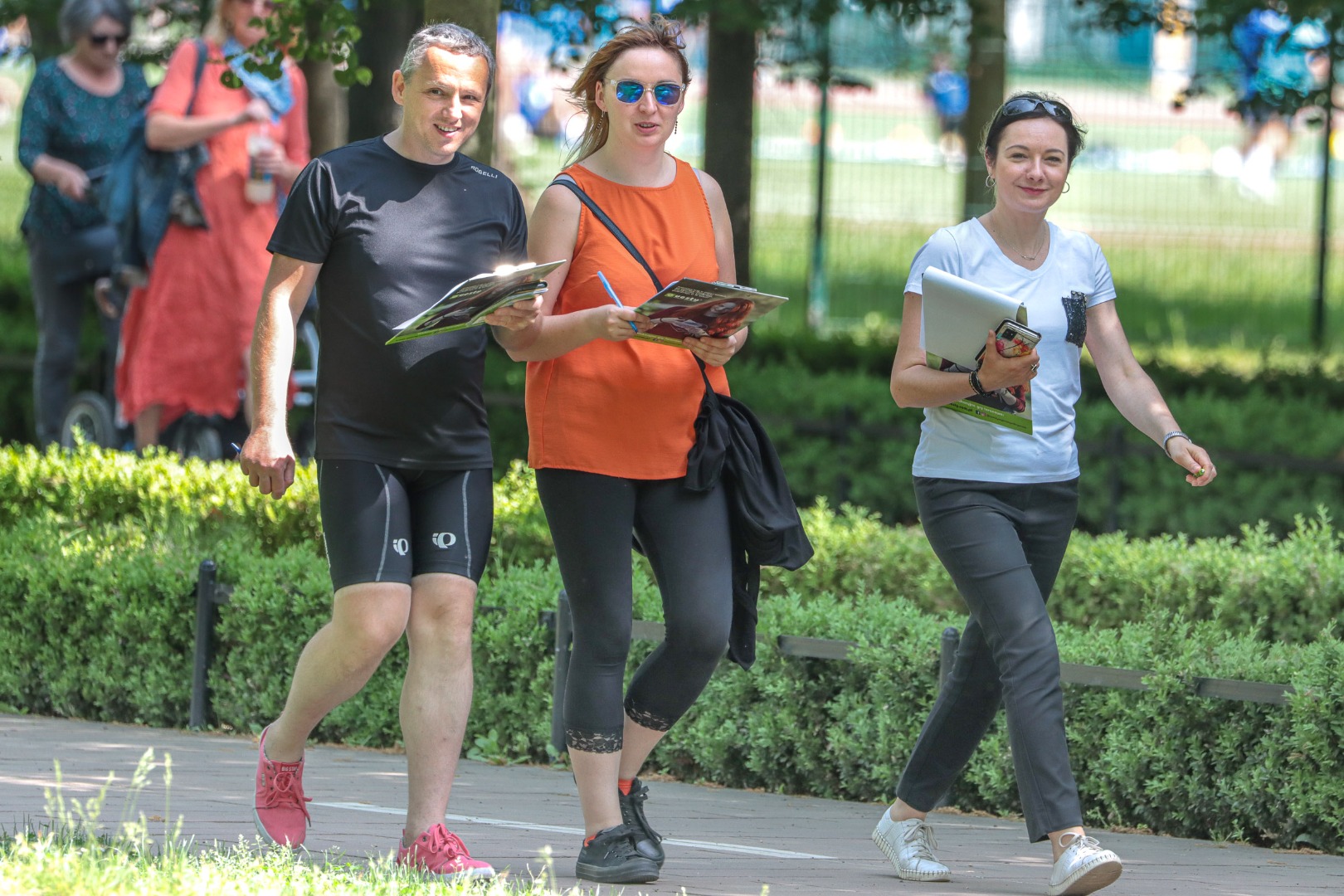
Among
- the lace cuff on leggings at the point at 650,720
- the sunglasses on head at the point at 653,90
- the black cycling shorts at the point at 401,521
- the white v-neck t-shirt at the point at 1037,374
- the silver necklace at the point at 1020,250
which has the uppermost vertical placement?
the sunglasses on head at the point at 653,90

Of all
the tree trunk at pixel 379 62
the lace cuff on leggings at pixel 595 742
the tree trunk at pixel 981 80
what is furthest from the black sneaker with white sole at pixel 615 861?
the tree trunk at pixel 379 62

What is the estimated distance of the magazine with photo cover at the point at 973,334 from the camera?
430 cm

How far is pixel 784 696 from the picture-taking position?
592 cm

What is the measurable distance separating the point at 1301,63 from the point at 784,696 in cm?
840

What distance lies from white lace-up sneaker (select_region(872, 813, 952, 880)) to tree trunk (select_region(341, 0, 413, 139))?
26.2 feet

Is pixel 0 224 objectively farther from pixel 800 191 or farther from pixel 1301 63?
pixel 1301 63

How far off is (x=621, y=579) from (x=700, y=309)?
689 millimetres

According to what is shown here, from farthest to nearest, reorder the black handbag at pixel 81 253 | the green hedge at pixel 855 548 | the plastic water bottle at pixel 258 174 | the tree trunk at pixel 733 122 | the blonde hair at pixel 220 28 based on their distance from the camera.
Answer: the tree trunk at pixel 733 122, the black handbag at pixel 81 253, the plastic water bottle at pixel 258 174, the blonde hair at pixel 220 28, the green hedge at pixel 855 548

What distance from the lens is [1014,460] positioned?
455 cm

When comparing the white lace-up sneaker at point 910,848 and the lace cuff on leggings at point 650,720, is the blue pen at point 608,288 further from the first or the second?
the white lace-up sneaker at point 910,848

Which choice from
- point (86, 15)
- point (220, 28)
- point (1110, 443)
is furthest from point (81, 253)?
point (1110, 443)

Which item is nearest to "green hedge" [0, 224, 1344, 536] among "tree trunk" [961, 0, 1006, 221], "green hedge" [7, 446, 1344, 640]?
"tree trunk" [961, 0, 1006, 221]

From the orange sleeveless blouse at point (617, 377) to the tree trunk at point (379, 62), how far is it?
765cm

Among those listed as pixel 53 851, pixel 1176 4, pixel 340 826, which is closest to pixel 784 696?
pixel 340 826
